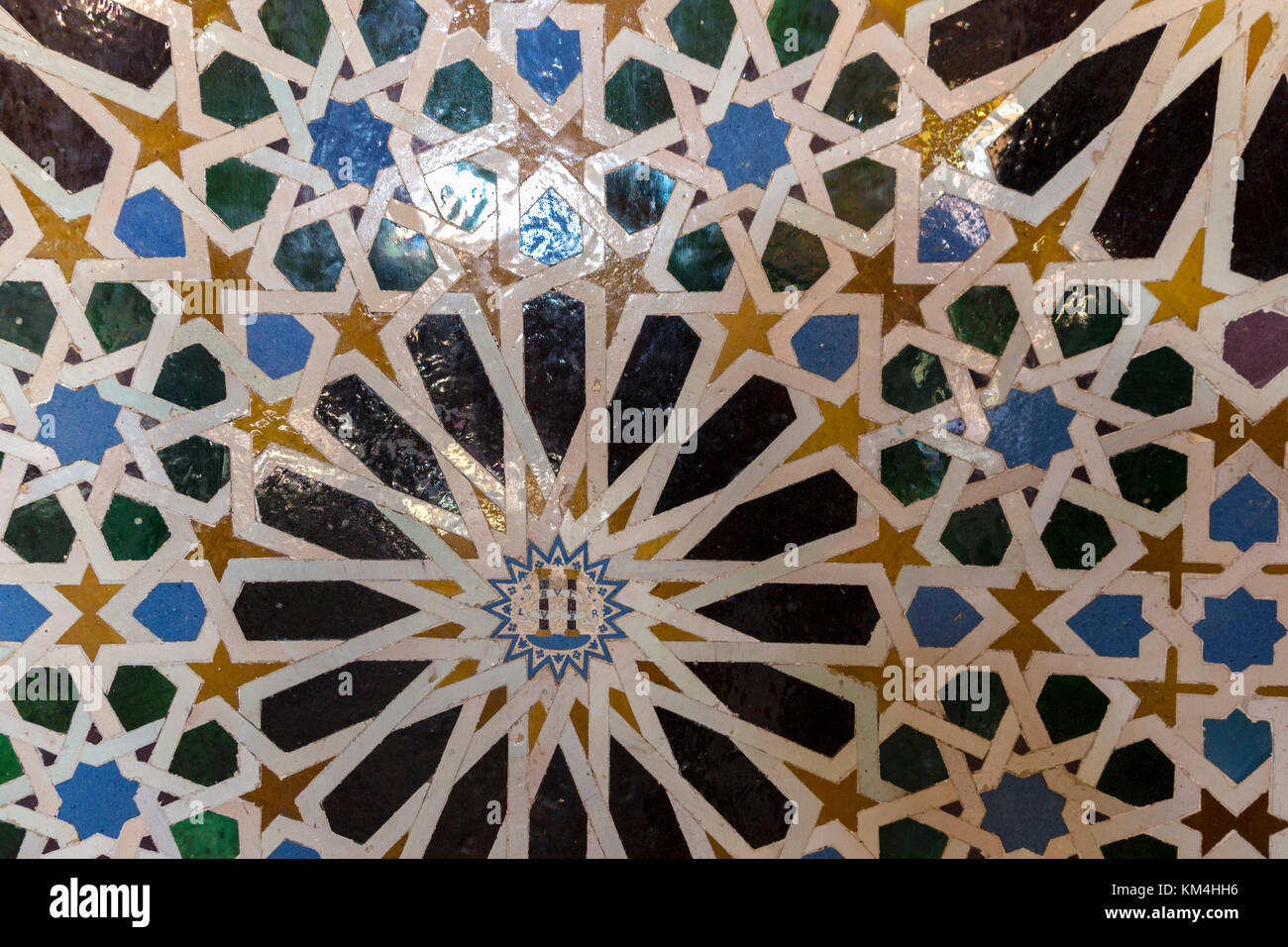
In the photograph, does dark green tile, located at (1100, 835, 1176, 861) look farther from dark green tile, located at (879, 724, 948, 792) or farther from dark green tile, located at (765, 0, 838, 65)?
dark green tile, located at (765, 0, 838, 65)

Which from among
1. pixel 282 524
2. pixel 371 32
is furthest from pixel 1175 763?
pixel 371 32

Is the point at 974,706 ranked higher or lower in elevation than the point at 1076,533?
lower

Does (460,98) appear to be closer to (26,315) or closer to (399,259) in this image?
(399,259)

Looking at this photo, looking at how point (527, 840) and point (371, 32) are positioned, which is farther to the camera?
point (527, 840)

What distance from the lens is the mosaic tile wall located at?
148 centimetres

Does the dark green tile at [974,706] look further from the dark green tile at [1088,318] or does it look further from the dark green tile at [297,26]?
the dark green tile at [297,26]

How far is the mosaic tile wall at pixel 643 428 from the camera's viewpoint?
1.48 m

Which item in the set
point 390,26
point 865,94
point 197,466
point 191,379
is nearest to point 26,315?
point 191,379

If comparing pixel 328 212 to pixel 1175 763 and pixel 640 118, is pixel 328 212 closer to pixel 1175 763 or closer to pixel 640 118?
pixel 640 118

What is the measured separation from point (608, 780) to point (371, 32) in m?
1.81

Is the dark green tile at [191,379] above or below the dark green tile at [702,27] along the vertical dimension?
below

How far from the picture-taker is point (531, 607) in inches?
61.8

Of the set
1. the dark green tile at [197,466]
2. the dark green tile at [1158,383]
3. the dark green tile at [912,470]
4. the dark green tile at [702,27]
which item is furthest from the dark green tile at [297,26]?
the dark green tile at [1158,383]

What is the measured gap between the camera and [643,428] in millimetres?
1541
